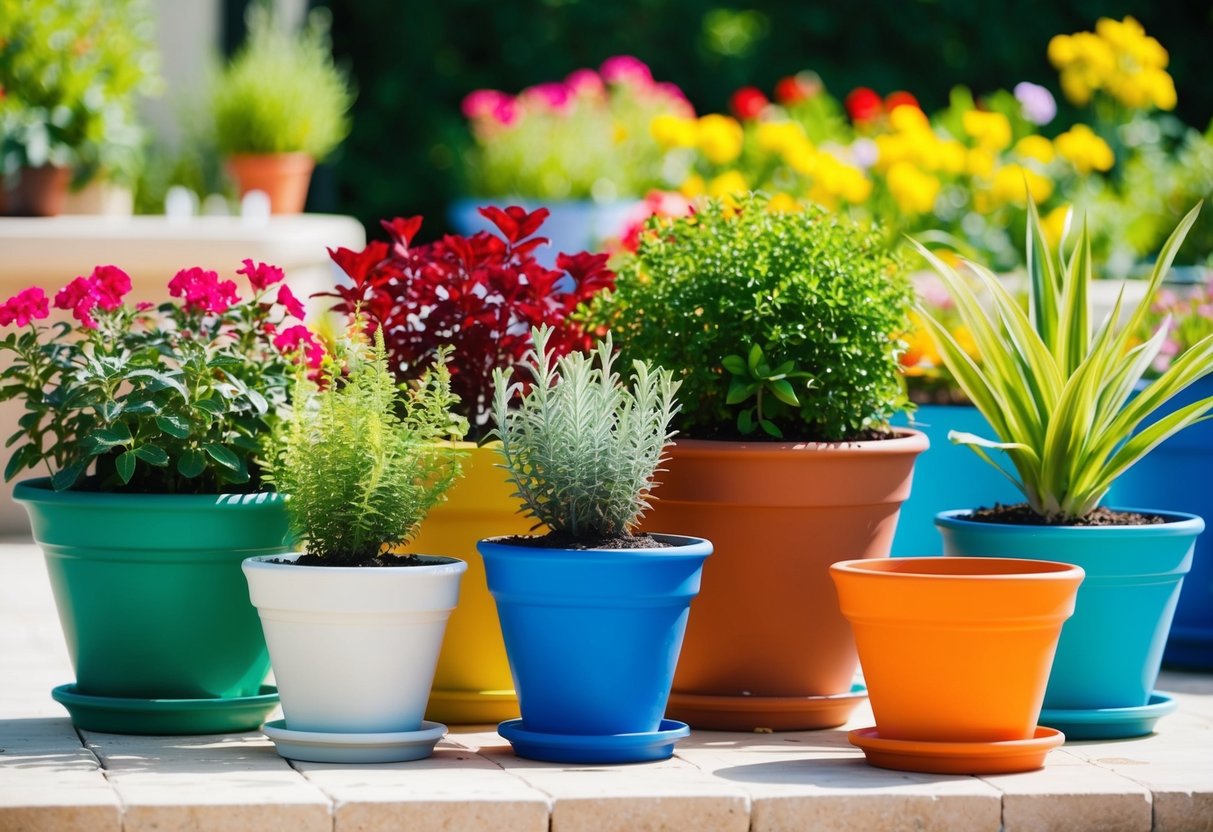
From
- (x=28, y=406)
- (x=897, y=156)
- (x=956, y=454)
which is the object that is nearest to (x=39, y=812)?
(x=28, y=406)

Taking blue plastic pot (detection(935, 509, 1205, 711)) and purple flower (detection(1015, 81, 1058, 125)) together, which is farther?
purple flower (detection(1015, 81, 1058, 125))

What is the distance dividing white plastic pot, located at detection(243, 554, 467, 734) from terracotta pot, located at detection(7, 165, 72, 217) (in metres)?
3.50

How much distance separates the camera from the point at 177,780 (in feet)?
8.43

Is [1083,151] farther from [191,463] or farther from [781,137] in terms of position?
[191,463]

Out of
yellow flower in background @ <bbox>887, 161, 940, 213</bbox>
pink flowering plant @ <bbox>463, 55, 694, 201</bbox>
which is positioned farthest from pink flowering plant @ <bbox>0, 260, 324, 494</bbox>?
pink flowering plant @ <bbox>463, 55, 694, 201</bbox>

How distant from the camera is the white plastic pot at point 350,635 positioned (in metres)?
2.71

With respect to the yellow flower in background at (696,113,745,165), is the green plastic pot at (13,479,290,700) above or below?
below

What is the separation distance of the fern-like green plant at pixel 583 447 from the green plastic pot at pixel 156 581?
0.48 metres

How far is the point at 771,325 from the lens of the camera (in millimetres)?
3127

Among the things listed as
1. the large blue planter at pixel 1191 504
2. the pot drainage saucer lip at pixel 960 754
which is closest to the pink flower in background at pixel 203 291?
the pot drainage saucer lip at pixel 960 754

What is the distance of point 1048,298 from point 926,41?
6531mm

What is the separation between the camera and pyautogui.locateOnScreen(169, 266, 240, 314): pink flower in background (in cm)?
309

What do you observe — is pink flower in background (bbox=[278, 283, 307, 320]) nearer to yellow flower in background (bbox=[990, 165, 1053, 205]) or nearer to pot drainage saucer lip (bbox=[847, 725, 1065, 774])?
pot drainage saucer lip (bbox=[847, 725, 1065, 774])

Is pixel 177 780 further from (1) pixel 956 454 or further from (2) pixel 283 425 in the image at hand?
(1) pixel 956 454
